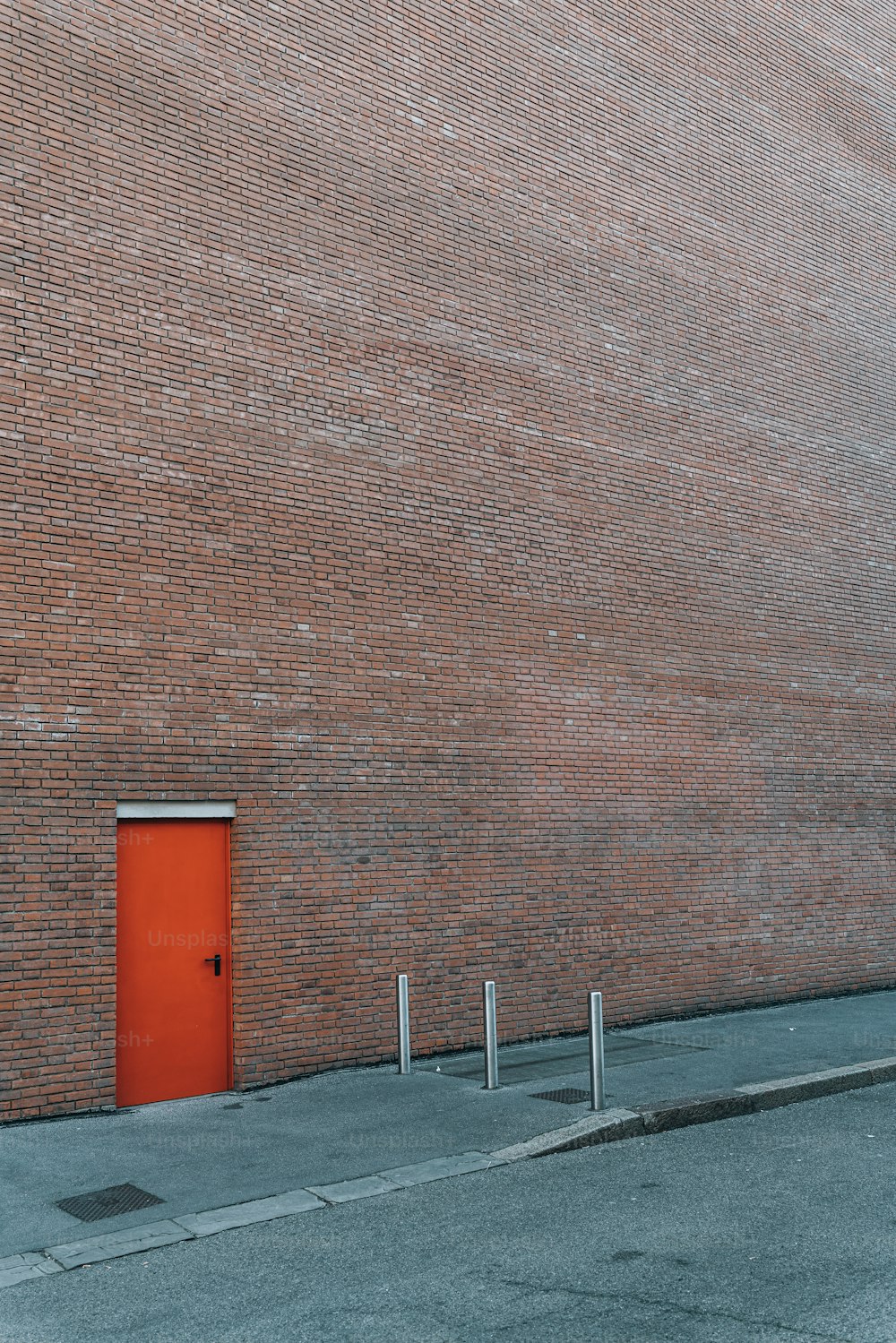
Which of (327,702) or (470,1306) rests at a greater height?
(327,702)

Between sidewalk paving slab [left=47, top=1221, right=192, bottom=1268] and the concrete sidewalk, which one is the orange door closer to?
the concrete sidewalk

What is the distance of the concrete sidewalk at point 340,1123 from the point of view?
23.9ft

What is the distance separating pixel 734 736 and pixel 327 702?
5618mm

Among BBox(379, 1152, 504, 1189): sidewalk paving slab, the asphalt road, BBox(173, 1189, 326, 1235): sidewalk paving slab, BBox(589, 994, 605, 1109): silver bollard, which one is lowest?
BBox(379, 1152, 504, 1189): sidewalk paving slab

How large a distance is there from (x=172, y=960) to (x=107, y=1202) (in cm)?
308

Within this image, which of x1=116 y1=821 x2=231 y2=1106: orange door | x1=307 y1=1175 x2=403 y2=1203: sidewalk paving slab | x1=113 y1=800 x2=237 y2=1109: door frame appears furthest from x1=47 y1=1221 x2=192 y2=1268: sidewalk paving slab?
x1=113 y1=800 x2=237 y2=1109: door frame

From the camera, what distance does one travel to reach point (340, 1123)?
28.7 feet

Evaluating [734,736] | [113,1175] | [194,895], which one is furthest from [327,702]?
[734,736]

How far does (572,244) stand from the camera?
1377 centimetres

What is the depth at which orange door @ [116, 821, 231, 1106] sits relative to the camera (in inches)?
385

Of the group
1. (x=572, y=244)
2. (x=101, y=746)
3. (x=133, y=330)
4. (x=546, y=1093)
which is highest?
(x=572, y=244)

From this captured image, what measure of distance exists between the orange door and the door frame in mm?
20

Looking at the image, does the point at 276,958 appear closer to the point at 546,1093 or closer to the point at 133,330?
the point at 546,1093

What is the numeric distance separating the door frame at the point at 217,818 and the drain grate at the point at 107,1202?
101 inches
